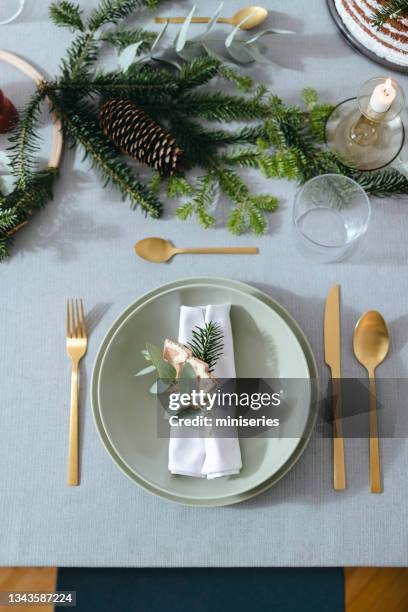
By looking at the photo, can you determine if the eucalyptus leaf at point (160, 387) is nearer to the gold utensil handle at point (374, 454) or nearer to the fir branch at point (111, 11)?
the gold utensil handle at point (374, 454)

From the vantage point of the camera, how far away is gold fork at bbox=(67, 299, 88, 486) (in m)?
0.67

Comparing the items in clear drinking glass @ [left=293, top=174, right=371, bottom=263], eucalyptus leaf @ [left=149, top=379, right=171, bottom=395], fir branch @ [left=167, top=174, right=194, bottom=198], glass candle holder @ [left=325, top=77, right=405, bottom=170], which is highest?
glass candle holder @ [left=325, top=77, right=405, bottom=170]

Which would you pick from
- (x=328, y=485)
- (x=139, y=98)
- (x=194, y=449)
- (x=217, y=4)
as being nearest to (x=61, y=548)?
(x=194, y=449)

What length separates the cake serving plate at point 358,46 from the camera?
0.77 m

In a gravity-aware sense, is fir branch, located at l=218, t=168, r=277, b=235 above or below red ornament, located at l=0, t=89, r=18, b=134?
below

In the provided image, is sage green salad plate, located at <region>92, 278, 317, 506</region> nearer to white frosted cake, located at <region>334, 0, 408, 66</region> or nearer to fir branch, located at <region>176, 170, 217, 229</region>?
fir branch, located at <region>176, 170, 217, 229</region>

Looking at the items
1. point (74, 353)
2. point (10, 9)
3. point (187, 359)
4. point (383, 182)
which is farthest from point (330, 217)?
point (10, 9)

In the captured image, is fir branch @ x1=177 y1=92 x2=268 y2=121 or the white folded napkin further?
fir branch @ x1=177 y1=92 x2=268 y2=121

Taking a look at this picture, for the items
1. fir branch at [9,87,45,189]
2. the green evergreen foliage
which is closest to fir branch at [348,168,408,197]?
the green evergreen foliage

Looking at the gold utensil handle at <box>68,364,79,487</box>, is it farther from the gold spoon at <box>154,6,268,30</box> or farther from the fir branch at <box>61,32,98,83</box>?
the gold spoon at <box>154,6,268,30</box>

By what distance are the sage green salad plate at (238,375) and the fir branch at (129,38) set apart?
0.36m

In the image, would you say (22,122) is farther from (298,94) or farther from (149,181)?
(298,94)

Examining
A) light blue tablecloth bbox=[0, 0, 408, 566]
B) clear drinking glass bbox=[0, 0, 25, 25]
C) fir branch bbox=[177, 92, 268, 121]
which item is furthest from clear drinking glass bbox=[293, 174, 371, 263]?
clear drinking glass bbox=[0, 0, 25, 25]

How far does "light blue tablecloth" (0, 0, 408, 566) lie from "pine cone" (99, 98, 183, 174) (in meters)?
0.07
